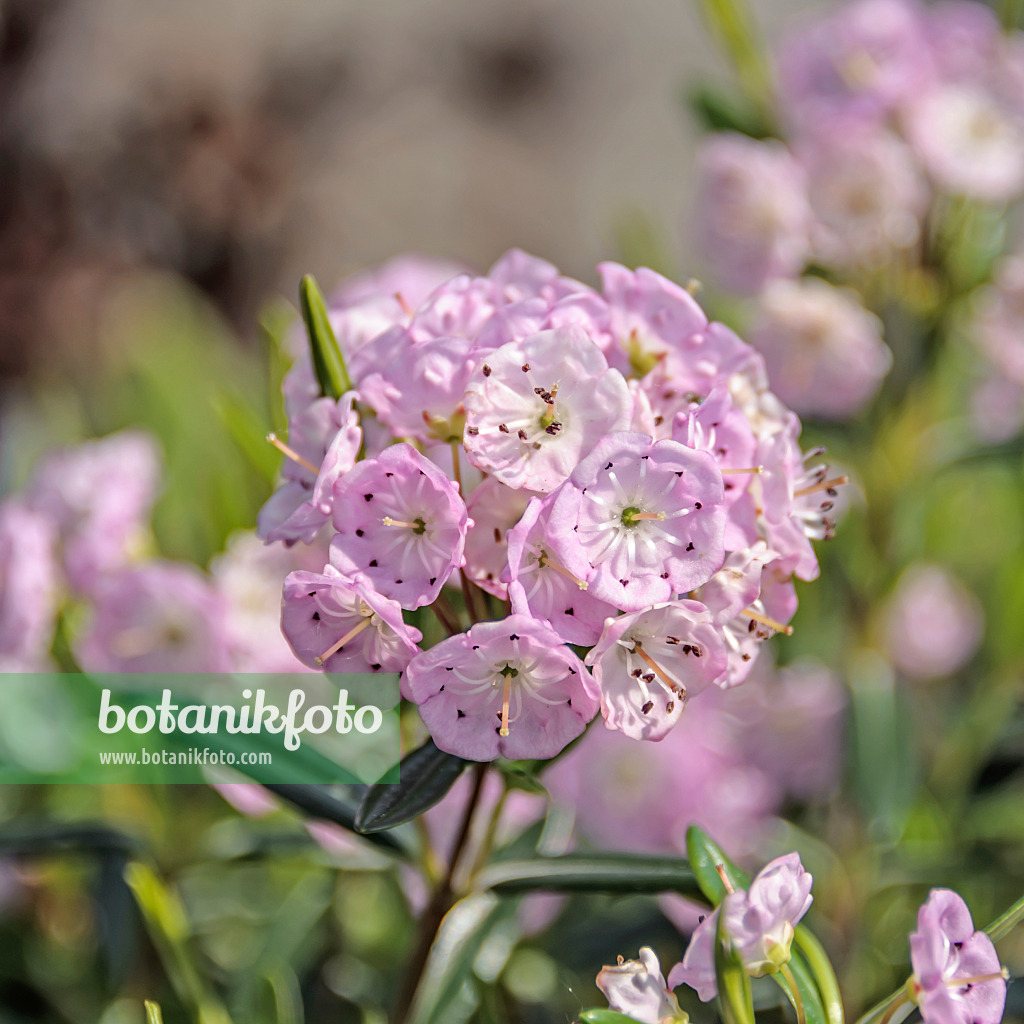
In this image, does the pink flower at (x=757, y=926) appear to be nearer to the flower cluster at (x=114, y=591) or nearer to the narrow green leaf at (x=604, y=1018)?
the narrow green leaf at (x=604, y=1018)

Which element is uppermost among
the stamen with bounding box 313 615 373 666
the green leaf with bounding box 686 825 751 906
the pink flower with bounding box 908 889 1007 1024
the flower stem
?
the stamen with bounding box 313 615 373 666

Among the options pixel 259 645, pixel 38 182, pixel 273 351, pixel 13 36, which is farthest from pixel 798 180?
pixel 13 36

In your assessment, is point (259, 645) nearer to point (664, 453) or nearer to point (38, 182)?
point (664, 453)

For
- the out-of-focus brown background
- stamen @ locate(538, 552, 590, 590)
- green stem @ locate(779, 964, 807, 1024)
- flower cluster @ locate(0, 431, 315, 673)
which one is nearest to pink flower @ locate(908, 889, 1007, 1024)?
green stem @ locate(779, 964, 807, 1024)

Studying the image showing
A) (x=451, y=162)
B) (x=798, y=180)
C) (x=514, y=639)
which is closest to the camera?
(x=514, y=639)

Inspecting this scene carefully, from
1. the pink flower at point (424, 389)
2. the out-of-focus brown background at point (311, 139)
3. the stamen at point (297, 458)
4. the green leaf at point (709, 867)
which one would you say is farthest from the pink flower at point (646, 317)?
the out-of-focus brown background at point (311, 139)

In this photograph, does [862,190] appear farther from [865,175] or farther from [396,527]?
[396,527]

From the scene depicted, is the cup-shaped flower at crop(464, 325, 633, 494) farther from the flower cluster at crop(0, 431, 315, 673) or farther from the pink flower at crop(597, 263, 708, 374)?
the flower cluster at crop(0, 431, 315, 673)
